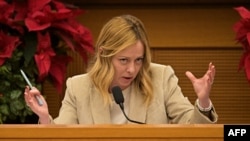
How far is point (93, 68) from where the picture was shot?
1806 millimetres

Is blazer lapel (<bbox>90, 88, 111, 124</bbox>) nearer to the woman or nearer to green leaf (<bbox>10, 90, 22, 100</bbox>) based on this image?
the woman

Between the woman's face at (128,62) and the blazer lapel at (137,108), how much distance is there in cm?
6

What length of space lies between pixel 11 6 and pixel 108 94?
0.61 metres

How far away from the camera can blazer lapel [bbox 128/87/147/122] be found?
1737mm

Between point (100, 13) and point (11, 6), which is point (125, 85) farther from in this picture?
point (100, 13)

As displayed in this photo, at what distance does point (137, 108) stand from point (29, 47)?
57cm

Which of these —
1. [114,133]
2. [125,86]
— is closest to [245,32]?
[125,86]

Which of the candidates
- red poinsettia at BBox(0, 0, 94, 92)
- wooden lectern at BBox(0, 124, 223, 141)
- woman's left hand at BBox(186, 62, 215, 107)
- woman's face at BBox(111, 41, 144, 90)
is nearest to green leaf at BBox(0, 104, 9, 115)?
red poinsettia at BBox(0, 0, 94, 92)

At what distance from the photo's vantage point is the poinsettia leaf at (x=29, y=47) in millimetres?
2100

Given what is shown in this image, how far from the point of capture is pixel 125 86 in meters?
1.78

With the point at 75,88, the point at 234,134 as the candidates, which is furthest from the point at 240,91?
the point at 234,134

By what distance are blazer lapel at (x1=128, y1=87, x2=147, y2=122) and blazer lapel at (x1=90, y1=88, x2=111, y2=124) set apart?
0.24 feet

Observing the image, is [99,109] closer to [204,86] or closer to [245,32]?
[204,86]

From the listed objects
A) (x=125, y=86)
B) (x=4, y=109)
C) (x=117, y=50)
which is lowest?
(x=4, y=109)
